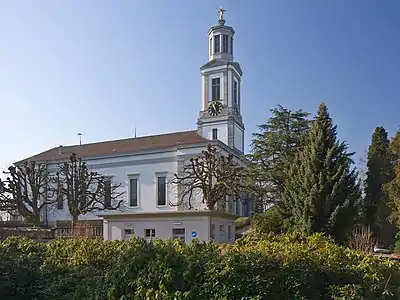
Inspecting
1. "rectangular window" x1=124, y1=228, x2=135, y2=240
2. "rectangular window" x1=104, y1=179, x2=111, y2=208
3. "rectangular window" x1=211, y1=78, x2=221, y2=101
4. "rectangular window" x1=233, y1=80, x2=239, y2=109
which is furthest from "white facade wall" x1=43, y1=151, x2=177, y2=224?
"rectangular window" x1=124, y1=228, x2=135, y2=240

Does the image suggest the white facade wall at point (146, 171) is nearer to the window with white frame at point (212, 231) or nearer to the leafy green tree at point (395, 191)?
the leafy green tree at point (395, 191)

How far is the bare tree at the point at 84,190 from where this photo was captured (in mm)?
37191

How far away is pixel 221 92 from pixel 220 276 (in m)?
41.0

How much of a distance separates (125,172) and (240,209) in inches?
468

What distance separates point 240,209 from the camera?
4656cm

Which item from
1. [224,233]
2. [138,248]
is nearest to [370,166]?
[224,233]

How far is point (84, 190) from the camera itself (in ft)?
127

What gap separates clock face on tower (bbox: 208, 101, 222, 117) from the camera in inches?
1826

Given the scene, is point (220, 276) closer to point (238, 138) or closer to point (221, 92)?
point (221, 92)

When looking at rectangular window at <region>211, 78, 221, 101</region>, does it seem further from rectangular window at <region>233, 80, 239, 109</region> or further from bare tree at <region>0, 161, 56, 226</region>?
bare tree at <region>0, 161, 56, 226</region>

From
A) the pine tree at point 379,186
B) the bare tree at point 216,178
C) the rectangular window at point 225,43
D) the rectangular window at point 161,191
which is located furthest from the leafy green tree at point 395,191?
the rectangular window at point 225,43

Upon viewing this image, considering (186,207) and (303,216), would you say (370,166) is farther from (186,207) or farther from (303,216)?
(186,207)

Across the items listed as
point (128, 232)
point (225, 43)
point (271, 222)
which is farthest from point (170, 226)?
point (225, 43)

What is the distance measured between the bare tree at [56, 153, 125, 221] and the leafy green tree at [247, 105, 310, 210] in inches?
559
